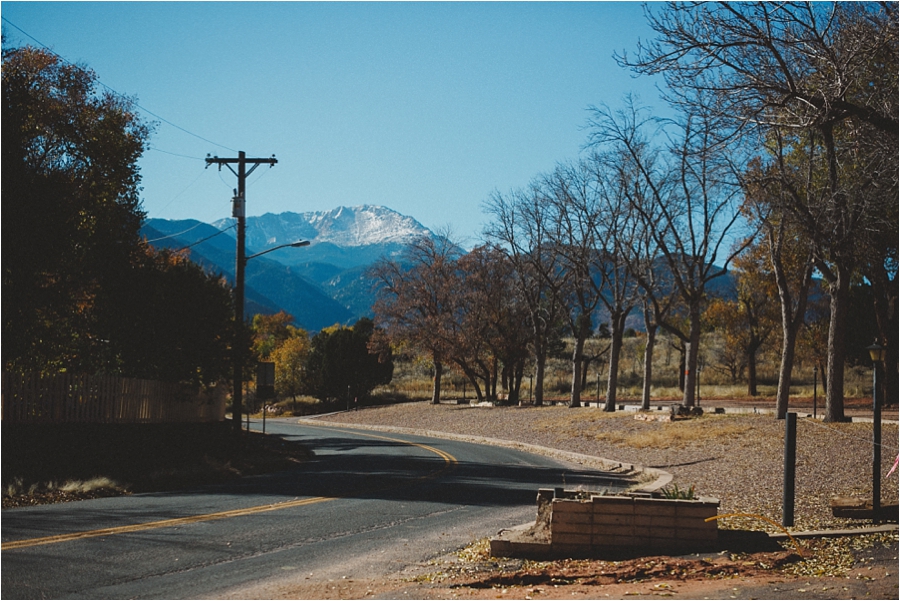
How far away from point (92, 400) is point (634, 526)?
14.3 metres

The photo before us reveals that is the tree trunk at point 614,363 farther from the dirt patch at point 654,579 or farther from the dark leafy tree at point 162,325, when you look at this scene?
the dirt patch at point 654,579

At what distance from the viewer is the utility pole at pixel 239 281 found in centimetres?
2533

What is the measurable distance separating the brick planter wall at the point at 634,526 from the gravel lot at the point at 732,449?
171 cm

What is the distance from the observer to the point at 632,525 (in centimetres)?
952

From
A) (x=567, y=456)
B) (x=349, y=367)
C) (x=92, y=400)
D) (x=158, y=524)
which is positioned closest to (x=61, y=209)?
(x=92, y=400)

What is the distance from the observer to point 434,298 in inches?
2080

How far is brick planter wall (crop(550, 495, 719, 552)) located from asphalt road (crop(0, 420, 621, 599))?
64.9 inches

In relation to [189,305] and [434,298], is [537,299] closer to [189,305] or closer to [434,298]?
[434,298]

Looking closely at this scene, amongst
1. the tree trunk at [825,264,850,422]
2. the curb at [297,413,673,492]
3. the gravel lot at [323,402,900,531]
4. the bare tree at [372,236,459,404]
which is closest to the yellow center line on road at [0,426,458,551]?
the curb at [297,413,673,492]

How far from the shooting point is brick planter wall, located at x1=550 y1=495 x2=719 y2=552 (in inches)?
373

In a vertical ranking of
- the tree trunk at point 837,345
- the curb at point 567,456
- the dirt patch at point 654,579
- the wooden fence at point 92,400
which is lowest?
the curb at point 567,456

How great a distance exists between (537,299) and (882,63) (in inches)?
1367

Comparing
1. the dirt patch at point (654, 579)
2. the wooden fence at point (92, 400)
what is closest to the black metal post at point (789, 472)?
the dirt patch at point (654, 579)

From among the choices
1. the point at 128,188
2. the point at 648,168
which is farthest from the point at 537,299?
the point at 128,188
